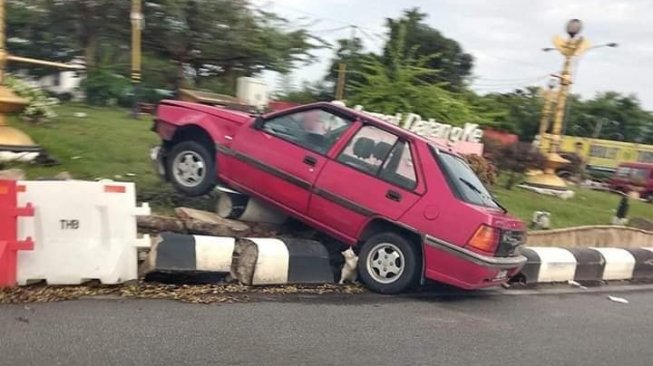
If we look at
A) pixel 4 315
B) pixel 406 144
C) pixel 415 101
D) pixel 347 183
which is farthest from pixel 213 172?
pixel 415 101

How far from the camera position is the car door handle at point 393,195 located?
7359 mm

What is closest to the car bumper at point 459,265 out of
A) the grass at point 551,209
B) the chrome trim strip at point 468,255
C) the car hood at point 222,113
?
the chrome trim strip at point 468,255

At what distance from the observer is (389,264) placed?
7.38 metres

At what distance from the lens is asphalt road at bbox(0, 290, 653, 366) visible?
4.89 m

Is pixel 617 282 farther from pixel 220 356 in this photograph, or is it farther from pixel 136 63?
pixel 136 63

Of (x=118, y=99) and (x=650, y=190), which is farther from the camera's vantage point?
(x=650, y=190)

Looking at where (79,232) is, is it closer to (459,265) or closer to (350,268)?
(350,268)

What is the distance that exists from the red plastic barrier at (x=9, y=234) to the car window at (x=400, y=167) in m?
3.48

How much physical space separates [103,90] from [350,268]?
17491mm

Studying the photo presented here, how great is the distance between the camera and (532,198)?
1605cm

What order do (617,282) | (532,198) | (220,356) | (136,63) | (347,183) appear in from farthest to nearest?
1. (136,63)
2. (532,198)
3. (617,282)
4. (347,183)
5. (220,356)

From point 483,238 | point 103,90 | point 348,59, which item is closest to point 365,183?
point 483,238

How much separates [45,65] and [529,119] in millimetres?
50160

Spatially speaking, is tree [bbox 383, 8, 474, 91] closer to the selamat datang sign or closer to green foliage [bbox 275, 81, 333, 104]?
green foliage [bbox 275, 81, 333, 104]
